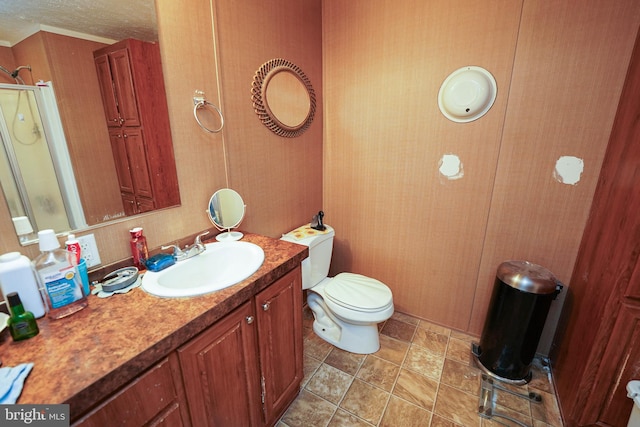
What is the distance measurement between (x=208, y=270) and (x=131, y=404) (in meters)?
0.61

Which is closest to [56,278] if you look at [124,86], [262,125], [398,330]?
[124,86]

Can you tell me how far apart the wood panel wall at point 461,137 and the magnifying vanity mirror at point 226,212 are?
3.14 ft

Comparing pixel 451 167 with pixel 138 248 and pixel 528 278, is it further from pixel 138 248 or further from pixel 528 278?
pixel 138 248

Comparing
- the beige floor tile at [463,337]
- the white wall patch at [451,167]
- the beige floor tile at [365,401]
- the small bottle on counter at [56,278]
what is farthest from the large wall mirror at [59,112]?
the beige floor tile at [463,337]

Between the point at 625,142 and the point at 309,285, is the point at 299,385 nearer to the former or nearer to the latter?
the point at 309,285

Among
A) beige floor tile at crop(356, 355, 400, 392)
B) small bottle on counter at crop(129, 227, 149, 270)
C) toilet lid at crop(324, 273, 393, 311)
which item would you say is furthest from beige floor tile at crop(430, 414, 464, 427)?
small bottle on counter at crop(129, 227, 149, 270)

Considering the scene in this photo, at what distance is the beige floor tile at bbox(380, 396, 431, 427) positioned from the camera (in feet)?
4.60

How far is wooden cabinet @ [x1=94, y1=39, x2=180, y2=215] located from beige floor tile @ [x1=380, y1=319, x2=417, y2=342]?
169 centimetres

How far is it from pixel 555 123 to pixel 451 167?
0.54 meters

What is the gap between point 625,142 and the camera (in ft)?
4.05

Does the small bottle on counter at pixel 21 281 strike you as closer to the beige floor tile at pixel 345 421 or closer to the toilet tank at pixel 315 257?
the toilet tank at pixel 315 257

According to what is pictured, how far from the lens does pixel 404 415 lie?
1.44 m

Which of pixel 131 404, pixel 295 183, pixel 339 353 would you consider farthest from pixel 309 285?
pixel 131 404

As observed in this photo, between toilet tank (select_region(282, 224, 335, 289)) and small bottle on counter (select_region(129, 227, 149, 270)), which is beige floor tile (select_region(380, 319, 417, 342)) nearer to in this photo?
toilet tank (select_region(282, 224, 335, 289))
